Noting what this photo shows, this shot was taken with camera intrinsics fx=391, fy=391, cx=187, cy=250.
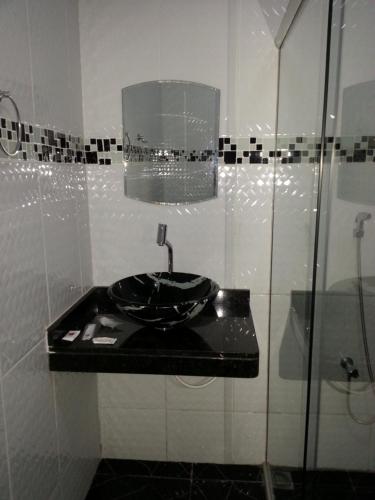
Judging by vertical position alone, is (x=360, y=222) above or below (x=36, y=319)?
above

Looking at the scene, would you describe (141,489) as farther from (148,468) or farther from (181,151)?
(181,151)

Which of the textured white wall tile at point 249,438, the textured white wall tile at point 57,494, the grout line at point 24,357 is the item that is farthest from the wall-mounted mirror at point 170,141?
the textured white wall tile at point 57,494

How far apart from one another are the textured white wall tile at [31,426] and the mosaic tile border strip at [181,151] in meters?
0.72

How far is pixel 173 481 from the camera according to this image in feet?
6.45

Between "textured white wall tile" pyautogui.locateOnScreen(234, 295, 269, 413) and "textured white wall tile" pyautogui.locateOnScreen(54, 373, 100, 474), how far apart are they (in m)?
0.73

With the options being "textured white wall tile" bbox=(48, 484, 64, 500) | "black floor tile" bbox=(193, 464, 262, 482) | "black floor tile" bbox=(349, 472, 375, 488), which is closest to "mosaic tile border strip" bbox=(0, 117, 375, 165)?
"black floor tile" bbox=(349, 472, 375, 488)

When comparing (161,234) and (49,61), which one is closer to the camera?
(49,61)

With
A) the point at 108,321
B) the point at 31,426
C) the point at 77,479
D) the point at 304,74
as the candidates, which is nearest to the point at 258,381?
the point at 108,321

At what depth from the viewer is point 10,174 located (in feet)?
3.95

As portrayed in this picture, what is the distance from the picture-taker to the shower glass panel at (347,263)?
1171mm

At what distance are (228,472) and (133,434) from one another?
0.53m

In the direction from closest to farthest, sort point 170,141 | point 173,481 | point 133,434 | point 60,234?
point 60,234 → point 170,141 → point 173,481 → point 133,434

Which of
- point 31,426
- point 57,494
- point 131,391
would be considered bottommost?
point 57,494

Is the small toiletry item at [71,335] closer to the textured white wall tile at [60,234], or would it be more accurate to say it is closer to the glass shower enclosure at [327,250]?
the textured white wall tile at [60,234]
